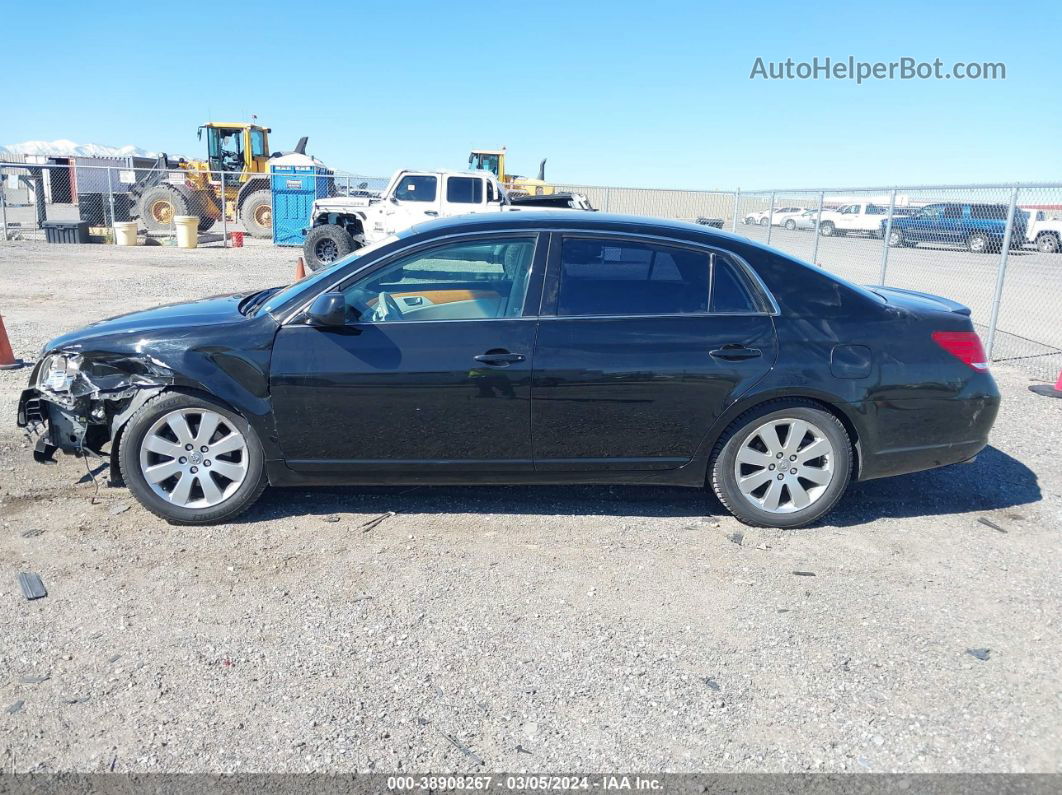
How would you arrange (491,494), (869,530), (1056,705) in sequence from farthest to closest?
(491,494) < (869,530) < (1056,705)

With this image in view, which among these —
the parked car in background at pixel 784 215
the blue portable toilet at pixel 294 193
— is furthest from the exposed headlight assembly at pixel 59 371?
the blue portable toilet at pixel 294 193

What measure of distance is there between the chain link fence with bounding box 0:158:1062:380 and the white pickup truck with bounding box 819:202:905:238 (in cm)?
3

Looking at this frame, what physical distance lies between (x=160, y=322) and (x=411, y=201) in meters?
13.2

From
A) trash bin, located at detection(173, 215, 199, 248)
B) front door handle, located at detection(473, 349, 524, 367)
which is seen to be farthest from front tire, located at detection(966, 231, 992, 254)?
trash bin, located at detection(173, 215, 199, 248)

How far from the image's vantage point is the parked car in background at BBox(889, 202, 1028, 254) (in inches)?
378

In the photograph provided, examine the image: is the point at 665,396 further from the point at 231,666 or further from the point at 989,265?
the point at 989,265

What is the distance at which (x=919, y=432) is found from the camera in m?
4.46

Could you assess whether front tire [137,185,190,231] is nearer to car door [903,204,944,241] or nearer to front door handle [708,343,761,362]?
car door [903,204,944,241]

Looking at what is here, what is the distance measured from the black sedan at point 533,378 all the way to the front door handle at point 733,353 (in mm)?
10

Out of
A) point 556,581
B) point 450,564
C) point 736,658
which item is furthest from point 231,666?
point 736,658

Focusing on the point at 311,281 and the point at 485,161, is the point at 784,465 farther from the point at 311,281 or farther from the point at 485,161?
the point at 485,161

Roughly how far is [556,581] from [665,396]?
1111 mm

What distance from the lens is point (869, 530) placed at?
4.54 metres

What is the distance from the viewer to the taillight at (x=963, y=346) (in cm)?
449
